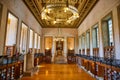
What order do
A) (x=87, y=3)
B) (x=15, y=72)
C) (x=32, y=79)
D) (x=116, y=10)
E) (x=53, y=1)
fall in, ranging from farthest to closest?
1. (x=53, y=1)
2. (x=87, y=3)
3. (x=32, y=79)
4. (x=15, y=72)
5. (x=116, y=10)

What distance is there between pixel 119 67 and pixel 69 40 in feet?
45.6

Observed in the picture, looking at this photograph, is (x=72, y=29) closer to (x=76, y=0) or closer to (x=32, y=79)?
(x=76, y=0)

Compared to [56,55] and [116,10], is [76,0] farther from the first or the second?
[56,55]

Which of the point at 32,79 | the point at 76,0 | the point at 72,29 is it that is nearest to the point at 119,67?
the point at 32,79

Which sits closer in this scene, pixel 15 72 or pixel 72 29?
pixel 15 72

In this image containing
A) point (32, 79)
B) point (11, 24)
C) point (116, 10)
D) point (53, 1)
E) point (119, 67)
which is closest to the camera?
point (119, 67)

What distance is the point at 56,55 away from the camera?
17.2 meters

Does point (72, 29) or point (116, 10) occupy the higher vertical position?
point (72, 29)

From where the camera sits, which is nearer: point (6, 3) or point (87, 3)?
point (6, 3)

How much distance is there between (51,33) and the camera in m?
16.8

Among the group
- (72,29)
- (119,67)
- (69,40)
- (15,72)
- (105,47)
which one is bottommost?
(15,72)

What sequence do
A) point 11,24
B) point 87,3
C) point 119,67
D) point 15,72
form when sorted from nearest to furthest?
point 119,67 → point 15,72 → point 11,24 → point 87,3

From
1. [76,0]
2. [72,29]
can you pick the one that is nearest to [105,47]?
[76,0]

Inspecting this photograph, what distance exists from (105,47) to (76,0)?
14.4 feet
